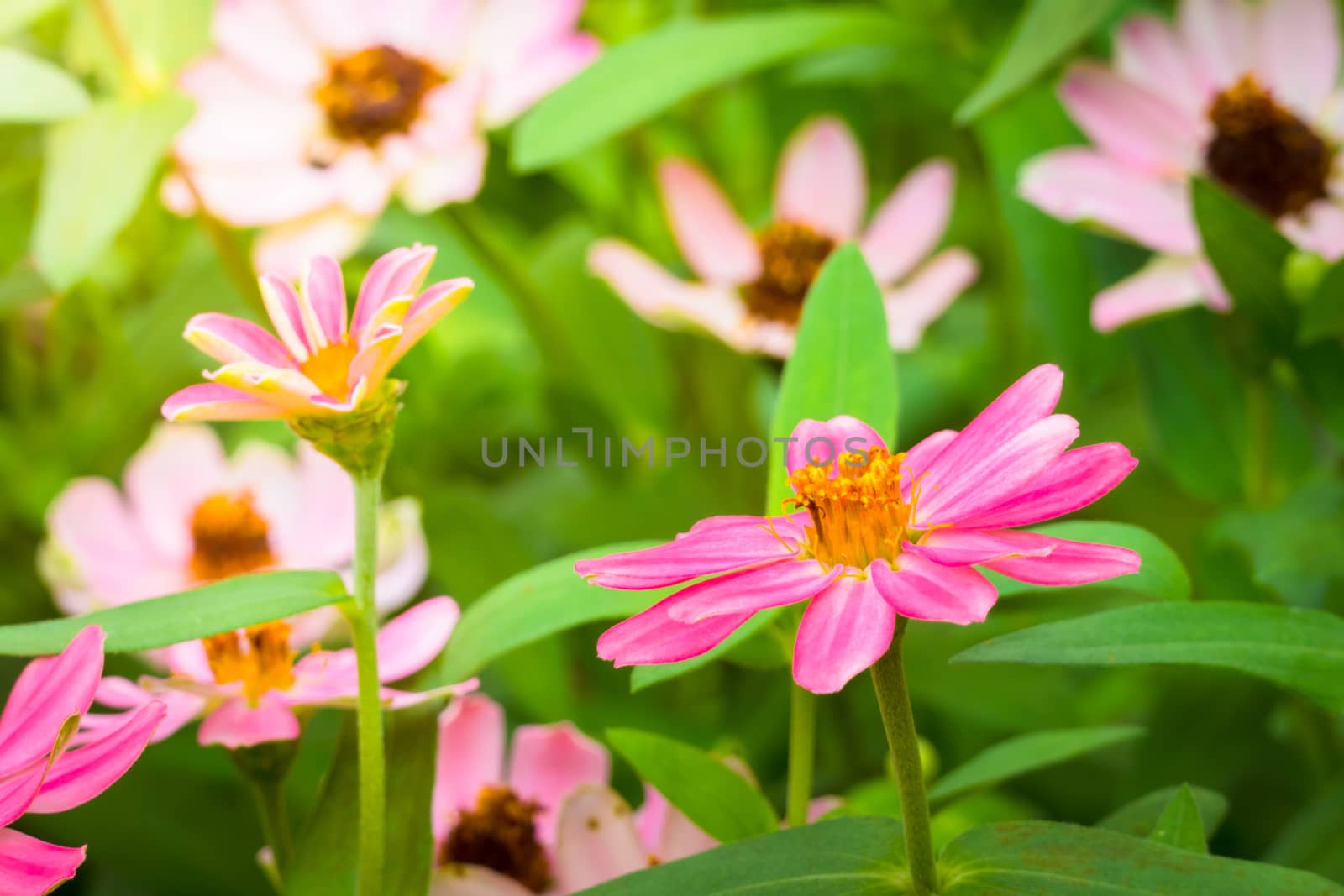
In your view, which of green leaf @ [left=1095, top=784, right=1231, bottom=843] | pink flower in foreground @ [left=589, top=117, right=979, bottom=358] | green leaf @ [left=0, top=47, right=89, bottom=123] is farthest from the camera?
pink flower in foreground @ [left=589, top=117, right=979, bottom=358]

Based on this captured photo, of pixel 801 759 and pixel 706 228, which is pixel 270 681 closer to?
pixel 801 759

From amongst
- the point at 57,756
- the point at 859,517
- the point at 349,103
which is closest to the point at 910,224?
the point at 349,103

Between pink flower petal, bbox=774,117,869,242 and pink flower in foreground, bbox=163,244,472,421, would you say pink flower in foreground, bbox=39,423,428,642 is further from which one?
pink flower petal, bbox=774,117,869,242

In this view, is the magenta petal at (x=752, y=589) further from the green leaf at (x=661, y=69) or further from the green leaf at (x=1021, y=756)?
the green leaf at (x=661, y=69)

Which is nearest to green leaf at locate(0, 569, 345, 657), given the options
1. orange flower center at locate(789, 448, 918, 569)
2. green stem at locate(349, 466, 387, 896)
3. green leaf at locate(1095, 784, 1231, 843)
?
green stem at locate(349, 466, 387, 896)

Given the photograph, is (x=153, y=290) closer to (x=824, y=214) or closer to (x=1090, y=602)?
(x=824, y=214)

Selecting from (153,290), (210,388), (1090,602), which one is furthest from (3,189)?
(1090,602)

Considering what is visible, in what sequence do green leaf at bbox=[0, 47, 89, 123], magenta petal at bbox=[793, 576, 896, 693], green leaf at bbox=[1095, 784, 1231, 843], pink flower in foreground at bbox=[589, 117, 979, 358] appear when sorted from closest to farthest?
magenta petal at bbox=[793, 576, 896, 693]
green leaf at bbox=[1095, 784, 1231, 843]
green leaf at bbox=[0, 47, 89, 123]
pink flower in foreground at bbox=[589, 117, 979, 358]
